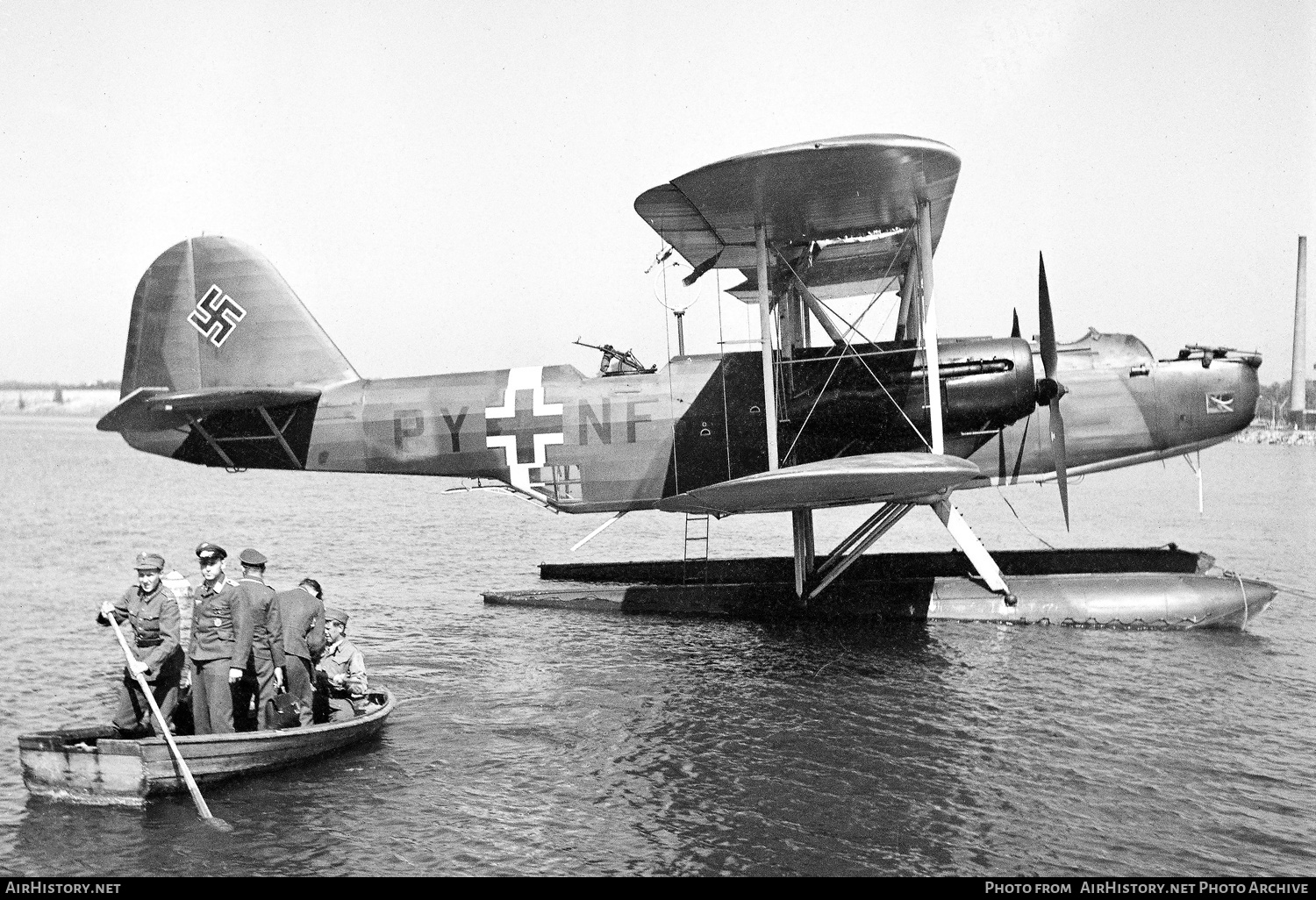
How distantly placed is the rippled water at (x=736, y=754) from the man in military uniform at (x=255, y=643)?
83 centimetres

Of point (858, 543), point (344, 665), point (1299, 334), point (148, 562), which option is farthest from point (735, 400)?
point (1299, 334)

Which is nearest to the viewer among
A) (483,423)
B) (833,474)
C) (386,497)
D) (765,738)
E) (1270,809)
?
(1270,809)

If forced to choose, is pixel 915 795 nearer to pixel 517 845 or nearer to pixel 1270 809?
pixel 1270 809

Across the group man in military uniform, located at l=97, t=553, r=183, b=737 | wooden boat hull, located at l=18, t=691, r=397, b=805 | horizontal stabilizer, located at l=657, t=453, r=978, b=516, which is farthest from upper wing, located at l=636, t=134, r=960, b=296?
wooden boat hull, located at l=18, t=691, r=397, b=805

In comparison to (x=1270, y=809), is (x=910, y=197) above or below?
above

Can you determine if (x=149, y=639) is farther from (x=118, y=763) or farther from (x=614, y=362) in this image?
(x=614, y=362)

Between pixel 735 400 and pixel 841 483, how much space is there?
311cm

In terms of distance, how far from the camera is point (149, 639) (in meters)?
8.77

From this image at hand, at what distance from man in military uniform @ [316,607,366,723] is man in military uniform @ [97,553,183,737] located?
1.47m

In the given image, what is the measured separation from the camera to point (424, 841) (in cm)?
766

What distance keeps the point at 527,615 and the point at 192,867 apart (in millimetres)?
9181

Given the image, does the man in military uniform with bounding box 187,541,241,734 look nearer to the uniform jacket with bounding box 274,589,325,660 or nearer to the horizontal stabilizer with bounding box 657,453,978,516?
the uniform jacket with bounding box 274,589,325,660

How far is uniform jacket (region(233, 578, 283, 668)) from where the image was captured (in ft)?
28.7

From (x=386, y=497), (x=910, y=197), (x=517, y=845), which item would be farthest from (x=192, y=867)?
(x=386, y=497)
